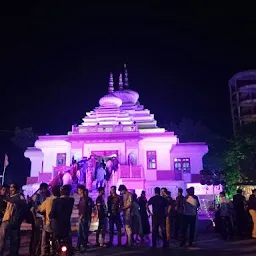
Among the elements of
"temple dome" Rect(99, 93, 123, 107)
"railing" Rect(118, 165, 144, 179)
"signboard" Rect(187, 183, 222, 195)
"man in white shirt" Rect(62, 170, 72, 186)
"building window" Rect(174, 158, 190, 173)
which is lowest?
"signboard" Rect(187, 183, 222, 195)

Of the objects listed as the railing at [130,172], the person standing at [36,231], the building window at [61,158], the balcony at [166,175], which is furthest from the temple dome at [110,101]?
the person standing at [36,231]

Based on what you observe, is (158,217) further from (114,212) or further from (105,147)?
(105,147)

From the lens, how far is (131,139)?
1006 inches

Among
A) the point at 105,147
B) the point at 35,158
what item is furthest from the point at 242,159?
the point at 35,158

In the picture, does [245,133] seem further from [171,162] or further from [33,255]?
[33,255]

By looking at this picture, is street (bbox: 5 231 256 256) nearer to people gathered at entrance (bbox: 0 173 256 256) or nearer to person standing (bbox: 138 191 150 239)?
people gathered at entrance (bbox: 0 173 256 256)

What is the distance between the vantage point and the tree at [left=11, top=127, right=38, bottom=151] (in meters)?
42.5

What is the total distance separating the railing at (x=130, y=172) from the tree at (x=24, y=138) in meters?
22.8

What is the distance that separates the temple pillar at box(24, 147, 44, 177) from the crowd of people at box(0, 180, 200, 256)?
772 inches

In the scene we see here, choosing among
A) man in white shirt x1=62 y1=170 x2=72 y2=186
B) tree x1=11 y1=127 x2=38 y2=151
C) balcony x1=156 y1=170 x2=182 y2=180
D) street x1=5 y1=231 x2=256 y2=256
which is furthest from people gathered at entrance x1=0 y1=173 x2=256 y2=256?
tree x1=11 y1=127 x2=38 y2=151

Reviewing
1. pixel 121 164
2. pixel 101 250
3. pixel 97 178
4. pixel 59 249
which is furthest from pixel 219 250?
pixel 121 164

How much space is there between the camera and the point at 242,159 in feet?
87.3

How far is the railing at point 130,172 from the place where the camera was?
75.2 feet

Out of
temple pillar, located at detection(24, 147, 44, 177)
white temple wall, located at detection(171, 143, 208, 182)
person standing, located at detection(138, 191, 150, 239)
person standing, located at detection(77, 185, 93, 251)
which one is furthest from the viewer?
temple pillar, located at detection(24, 147, 44, 177)
